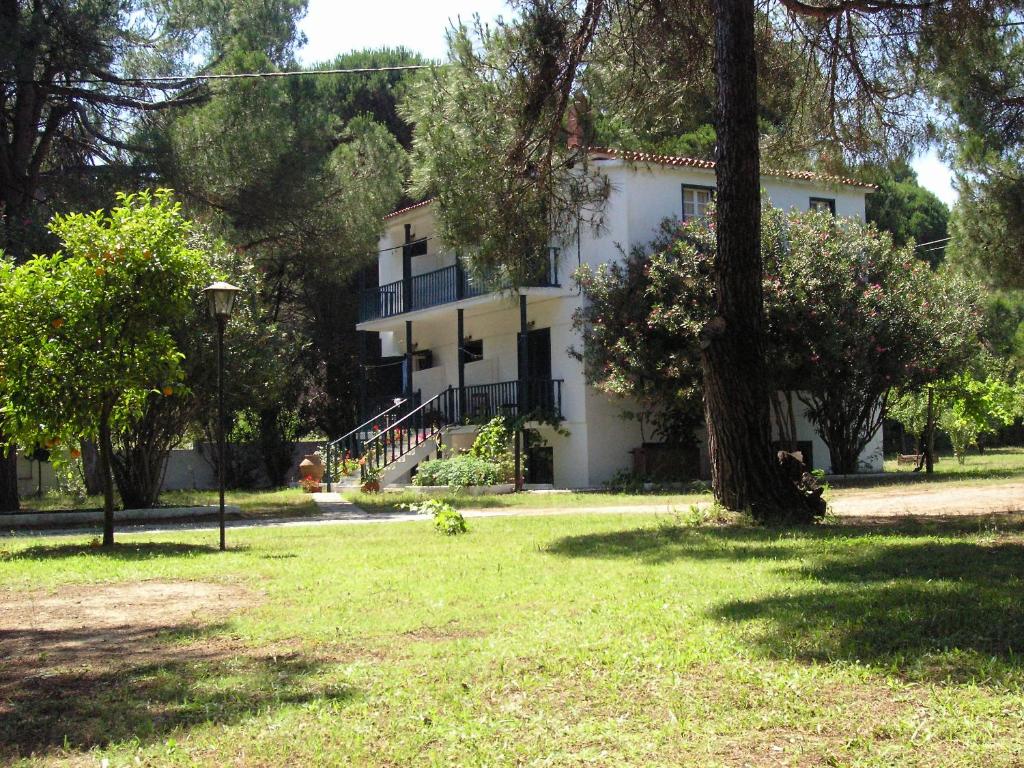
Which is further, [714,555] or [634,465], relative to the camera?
[634,465]

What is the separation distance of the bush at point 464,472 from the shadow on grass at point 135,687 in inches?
582

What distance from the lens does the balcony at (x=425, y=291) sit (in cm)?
2388

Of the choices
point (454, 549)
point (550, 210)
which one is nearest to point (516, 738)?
point (454, 549)

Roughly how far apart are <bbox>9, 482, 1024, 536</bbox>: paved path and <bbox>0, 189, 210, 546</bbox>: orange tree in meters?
3.78

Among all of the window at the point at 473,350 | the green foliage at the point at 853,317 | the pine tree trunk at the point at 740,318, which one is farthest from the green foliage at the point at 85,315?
the window at the point at 473,350

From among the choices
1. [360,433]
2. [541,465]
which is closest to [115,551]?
[541,465]

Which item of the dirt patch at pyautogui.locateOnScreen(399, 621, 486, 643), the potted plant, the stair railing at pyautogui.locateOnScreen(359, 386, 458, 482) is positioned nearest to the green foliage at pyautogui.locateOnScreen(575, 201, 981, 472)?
the stair railing at pyautogui.locateOnScreen(359, 386, 458, 482)

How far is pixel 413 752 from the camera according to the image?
4.35 metres

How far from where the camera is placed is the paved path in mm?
13594

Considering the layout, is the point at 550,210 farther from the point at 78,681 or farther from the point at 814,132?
the point at 78,681

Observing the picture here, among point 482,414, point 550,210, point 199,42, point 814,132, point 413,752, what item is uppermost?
point 199,42

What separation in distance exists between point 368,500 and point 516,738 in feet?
52.9

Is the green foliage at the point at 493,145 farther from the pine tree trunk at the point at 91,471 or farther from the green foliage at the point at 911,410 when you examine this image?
the green foliage at the point at 911,410

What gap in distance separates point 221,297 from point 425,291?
15.5 m
